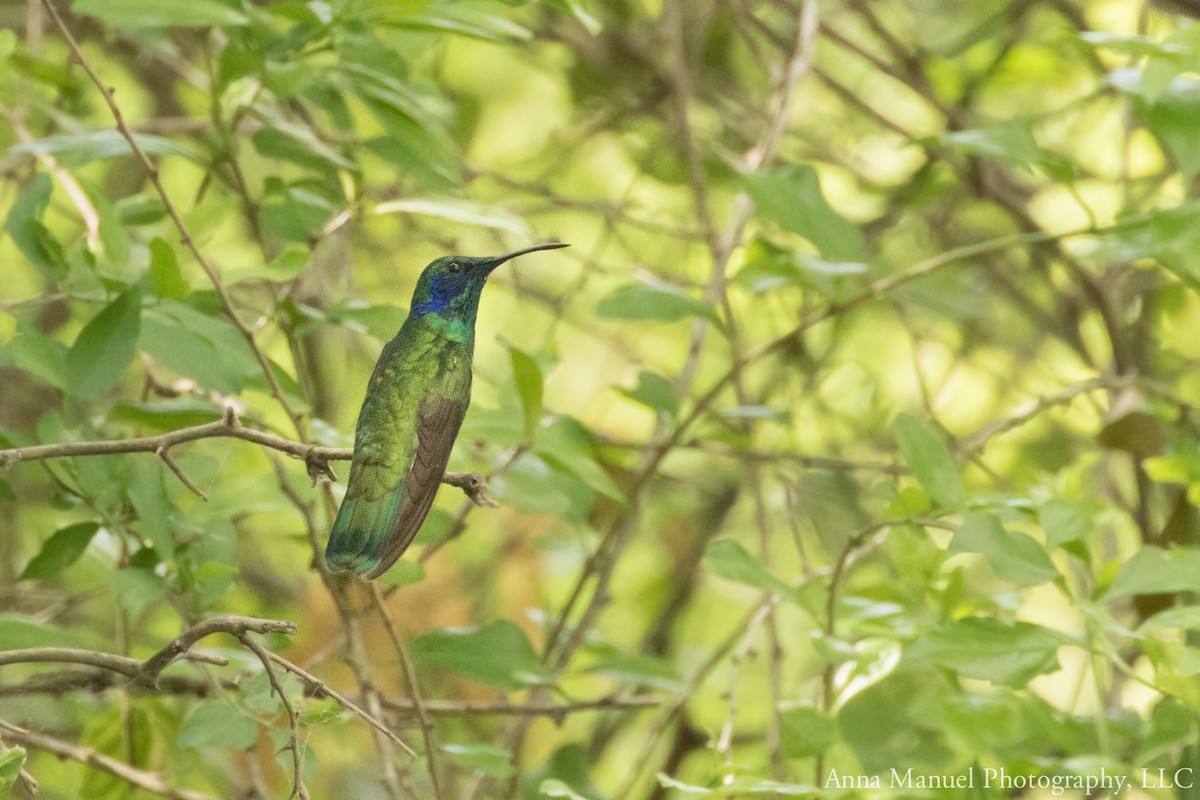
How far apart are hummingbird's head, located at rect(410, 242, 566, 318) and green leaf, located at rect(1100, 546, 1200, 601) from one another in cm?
51

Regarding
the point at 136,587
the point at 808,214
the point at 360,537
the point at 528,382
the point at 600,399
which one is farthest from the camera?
the point at 600,399

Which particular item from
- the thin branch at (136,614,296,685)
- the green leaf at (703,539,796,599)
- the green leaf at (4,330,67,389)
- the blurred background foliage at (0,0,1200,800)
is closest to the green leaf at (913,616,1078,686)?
the blurred background foliage at (0,0,1200,800)

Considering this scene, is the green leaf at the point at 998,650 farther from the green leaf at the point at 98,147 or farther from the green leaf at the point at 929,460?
the green leaf at the point at 98,147

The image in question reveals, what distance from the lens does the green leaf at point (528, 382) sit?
1.92 ft

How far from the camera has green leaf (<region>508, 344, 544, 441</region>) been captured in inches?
23.0

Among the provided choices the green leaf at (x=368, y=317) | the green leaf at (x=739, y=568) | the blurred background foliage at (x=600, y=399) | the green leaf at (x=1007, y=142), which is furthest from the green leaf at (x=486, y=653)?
the green leaf at (x=1007, y=142)

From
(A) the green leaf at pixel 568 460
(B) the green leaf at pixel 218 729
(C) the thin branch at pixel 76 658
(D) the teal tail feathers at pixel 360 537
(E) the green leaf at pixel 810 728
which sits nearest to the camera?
(D) the teal tail feathers at pixel 360 537

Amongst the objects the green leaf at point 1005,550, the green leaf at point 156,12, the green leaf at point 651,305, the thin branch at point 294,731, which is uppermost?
the green leaf at point 156,12

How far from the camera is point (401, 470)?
0.43m

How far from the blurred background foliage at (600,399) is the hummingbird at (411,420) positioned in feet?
0.13

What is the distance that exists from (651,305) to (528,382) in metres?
0.33

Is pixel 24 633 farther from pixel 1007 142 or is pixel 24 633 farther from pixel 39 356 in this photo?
pixel 1007 142

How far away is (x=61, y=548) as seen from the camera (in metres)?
0.75

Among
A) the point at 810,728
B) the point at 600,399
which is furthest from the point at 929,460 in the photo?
the point at 600,399
